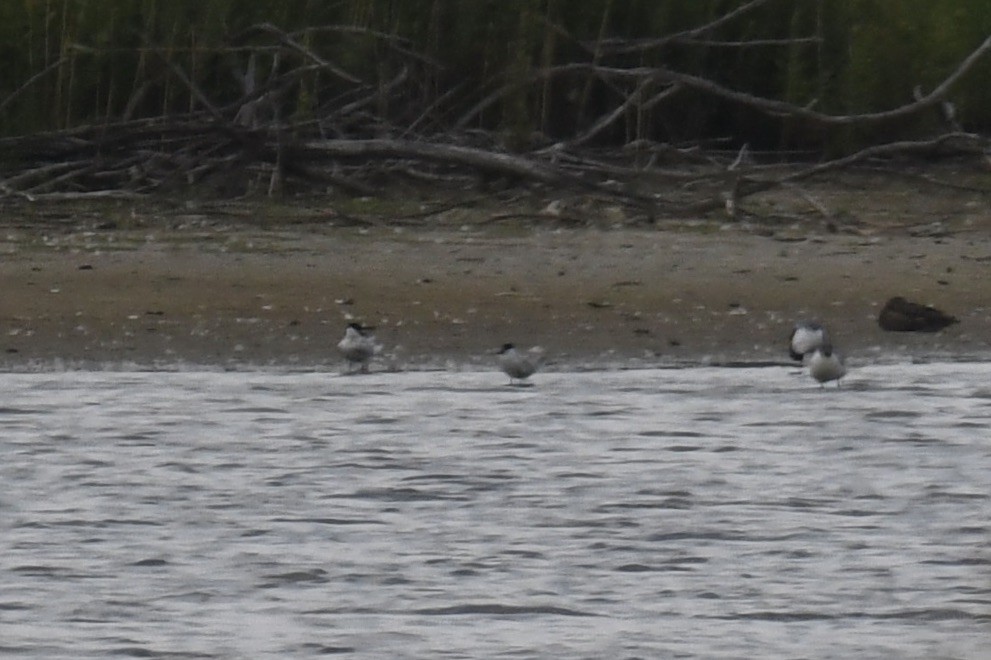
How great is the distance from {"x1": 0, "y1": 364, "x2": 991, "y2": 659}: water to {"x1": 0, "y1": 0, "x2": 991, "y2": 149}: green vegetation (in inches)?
190

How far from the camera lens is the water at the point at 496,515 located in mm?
4555

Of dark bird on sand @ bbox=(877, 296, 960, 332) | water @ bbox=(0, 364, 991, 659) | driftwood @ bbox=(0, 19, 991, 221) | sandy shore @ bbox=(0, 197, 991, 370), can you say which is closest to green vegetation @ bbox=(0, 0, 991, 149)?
driftwood @ bbox=(0, 19, 991, 221)

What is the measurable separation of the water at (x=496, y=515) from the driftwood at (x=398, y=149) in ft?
12.7

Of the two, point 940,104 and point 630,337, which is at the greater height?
point 940,104

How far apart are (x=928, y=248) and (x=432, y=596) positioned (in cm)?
616

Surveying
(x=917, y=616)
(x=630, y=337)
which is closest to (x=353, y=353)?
(x=630, y=337)

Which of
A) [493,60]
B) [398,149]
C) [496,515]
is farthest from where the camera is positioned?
[493,60]

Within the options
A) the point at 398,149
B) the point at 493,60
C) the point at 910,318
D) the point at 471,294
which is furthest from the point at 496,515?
the point at 493,60

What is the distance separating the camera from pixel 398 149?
11984mm

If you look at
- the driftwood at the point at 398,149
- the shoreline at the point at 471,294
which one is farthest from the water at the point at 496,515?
the driftwood at the point at 398,149

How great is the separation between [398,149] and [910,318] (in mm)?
4025

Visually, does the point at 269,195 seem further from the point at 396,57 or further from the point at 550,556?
the point at 550,556

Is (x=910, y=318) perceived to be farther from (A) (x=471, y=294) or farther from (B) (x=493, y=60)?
(B) (x=493, y=60)

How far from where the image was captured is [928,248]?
10.5 metres
